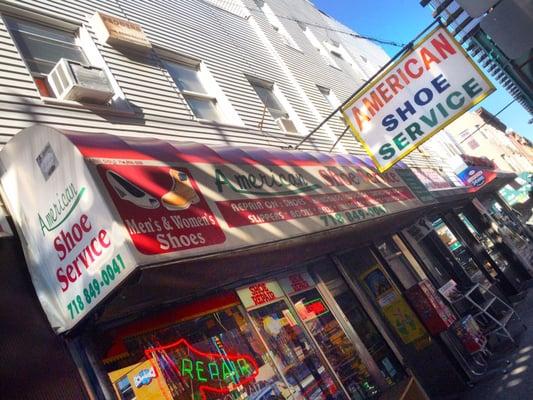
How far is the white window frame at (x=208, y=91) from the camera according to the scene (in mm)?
7910

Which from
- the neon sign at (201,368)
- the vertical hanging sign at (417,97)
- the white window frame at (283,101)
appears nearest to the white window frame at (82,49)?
the neon sign at (201,368)

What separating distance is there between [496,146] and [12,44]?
4743 cm

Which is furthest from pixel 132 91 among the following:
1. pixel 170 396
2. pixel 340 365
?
pixel 340 365

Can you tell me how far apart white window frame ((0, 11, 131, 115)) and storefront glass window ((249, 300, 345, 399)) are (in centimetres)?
363

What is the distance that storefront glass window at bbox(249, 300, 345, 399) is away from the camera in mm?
5262

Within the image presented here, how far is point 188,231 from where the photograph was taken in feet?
12.4

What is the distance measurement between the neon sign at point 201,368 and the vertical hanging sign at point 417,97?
373cm

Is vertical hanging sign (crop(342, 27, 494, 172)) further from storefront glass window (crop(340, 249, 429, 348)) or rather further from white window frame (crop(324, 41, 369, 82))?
white window frame (crop(324, 41, 369, 82))

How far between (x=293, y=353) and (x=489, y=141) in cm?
4524

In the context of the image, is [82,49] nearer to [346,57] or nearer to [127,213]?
[127,213]

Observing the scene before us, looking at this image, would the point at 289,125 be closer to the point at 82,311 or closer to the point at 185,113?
the point at 185,113

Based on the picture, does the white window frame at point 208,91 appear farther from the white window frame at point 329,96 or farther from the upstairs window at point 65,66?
the white window frame at point 329,96

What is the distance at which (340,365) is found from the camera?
611 centimetres

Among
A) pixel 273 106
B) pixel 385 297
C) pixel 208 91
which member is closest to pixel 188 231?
pixel 208 91
